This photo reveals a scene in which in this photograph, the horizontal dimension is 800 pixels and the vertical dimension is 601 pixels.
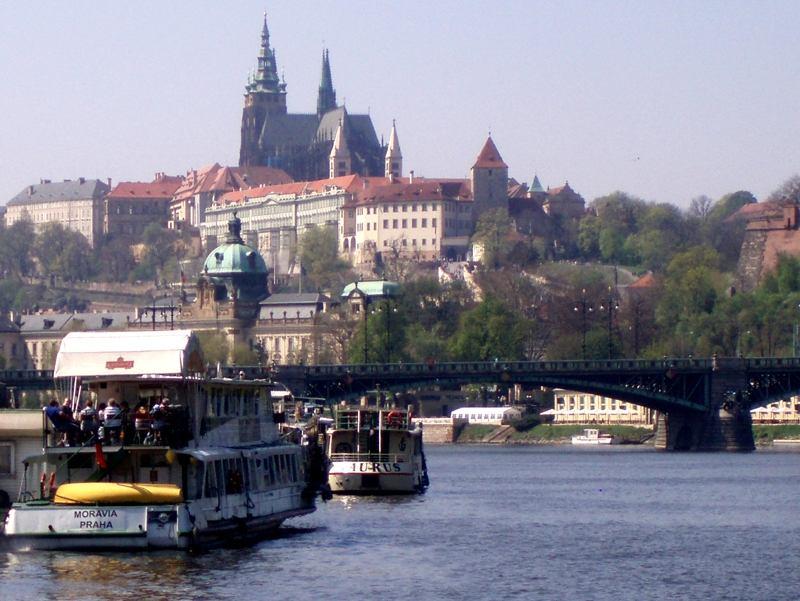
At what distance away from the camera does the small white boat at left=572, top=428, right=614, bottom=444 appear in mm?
175425

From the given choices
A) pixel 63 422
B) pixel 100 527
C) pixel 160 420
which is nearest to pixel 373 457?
pixel 160 420

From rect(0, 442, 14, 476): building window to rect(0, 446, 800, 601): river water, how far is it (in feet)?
12.4

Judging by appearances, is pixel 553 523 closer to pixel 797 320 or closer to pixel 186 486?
pixel 186 486

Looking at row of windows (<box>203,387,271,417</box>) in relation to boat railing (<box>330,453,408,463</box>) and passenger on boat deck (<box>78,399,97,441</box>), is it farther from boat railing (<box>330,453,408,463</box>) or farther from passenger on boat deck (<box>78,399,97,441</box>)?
boat railing (<box>330,453,408,463</box>)

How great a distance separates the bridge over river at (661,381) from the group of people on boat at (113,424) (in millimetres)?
82229

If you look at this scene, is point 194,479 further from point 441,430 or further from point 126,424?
point 441,430

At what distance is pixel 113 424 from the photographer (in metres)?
62.7

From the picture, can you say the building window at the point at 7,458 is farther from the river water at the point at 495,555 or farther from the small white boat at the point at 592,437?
the small white boat at the point at 592,437

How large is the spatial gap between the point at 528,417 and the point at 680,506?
335 feet

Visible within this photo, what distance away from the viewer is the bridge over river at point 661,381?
14650cm

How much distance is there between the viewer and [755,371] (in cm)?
14812

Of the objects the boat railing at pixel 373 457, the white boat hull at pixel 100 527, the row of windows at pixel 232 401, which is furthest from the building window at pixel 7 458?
the boat railing at pixel 373 457

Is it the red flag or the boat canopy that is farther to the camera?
the boat canopy

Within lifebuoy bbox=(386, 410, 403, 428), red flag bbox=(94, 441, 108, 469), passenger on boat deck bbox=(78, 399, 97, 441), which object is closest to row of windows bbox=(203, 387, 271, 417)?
passenger on boat deck bbox=(78, 399, 97, 441)
